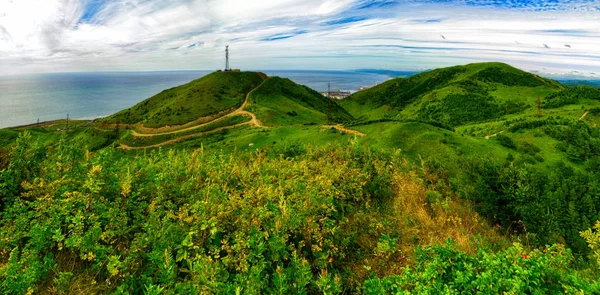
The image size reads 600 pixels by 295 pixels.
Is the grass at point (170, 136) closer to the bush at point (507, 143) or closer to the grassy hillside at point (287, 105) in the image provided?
the grassy hillside at point (287, 105)

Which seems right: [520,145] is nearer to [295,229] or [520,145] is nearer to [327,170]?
[327,170]

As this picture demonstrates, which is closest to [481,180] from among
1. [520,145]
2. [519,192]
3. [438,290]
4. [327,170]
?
[519,192]

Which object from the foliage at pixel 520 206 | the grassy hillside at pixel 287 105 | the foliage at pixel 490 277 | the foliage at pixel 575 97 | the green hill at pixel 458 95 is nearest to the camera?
the foliage at pixel 490 277

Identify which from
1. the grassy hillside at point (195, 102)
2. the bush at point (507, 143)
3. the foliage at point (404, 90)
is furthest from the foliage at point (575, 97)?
the grassy hillside at point (195, 102)

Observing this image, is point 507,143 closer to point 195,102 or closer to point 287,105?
point 287,105

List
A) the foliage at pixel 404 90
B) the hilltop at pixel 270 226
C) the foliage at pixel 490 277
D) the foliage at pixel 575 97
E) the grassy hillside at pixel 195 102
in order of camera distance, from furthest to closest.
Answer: the foliage at pixel 404 90 < the grassy hillside at pixel 195 102 < the foliage at pixel 575 97 < the hilltop at pixel 270 226 < the foliage at pixel 490 277

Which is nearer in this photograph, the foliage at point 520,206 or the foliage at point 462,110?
the foliage at point 520,206

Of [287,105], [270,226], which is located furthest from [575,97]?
[270,226]
